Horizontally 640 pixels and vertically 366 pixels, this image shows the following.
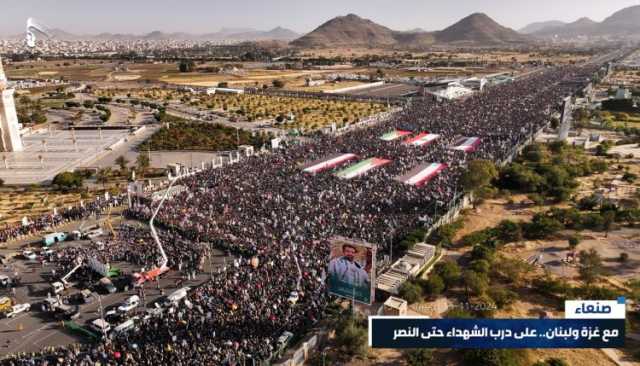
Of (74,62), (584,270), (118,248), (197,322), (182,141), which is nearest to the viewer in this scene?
(197,322)

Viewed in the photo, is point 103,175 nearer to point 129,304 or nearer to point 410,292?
point 129,304

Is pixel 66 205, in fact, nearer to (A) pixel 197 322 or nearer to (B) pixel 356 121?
(A) pixel 197 322

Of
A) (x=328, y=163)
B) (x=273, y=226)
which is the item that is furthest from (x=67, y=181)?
(x=328, y=163)

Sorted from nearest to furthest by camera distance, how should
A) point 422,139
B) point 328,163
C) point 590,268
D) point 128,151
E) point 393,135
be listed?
point 590,268 < point 328,163 < point 422,139 < point 128,151 < point 393,135

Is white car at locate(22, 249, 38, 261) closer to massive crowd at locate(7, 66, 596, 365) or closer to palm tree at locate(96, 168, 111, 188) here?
massive crowd at locate(7, 66, 596, 365)

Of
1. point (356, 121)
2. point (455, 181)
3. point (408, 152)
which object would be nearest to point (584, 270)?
point (455, 181)
